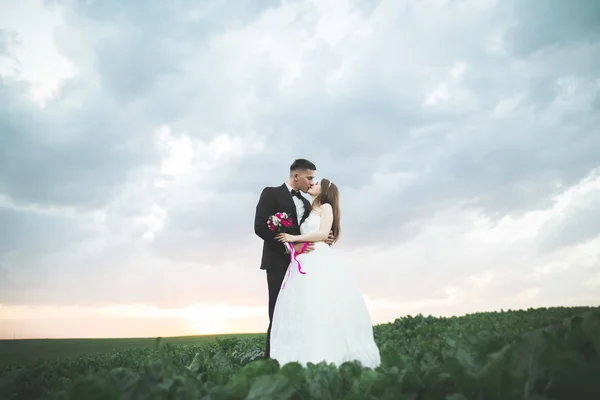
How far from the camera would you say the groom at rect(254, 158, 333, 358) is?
26.4 ft

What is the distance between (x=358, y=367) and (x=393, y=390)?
74cm

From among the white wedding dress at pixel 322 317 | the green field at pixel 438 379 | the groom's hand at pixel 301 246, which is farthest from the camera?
the groom's hand at pixel 301 246

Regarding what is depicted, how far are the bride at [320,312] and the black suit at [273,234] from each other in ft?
2.30

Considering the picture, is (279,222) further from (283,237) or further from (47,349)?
(47,349)

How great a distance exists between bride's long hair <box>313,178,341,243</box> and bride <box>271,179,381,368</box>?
19 centimetres

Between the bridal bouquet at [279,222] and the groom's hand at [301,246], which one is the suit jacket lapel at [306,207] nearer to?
the bridal bouquet at [279,222]

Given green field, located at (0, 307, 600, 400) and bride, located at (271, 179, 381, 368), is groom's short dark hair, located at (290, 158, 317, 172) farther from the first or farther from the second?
green field, located at (0, 307, 600, 400)

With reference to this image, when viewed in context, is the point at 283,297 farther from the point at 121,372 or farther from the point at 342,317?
the point at 121,372

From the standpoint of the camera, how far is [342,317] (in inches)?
264

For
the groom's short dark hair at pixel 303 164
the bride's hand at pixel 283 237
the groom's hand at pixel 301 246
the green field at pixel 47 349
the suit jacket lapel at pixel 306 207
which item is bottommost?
the green field at pixel 47 349

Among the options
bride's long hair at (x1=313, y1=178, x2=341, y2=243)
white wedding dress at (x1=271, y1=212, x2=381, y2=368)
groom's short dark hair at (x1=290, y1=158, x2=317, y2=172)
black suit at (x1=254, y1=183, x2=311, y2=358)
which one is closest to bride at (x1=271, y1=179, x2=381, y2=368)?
white wedding dress at (x1=271, y1=212, x2=381, y2=368)

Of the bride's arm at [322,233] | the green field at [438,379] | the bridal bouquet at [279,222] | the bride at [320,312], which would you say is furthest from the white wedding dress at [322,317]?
the green field at [438,379]

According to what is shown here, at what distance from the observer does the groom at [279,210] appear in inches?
316

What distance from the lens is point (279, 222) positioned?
24.9ft
